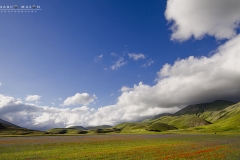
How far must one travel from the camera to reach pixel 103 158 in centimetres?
2933

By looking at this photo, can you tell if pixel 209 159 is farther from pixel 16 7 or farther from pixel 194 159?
pixel 16 7

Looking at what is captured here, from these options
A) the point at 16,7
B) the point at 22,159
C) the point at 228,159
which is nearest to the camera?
the point at 228,159

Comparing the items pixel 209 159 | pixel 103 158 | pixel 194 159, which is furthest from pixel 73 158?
pixel 209 159

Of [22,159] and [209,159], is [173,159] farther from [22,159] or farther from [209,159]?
[22,159]

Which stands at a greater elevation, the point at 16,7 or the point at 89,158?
the point at 16,7

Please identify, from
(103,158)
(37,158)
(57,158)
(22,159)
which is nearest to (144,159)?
(103,158)

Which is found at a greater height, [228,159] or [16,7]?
[16,7]

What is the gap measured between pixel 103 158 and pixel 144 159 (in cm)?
691

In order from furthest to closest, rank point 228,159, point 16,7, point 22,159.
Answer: point 16,7 < point 22,159 < point 228,159

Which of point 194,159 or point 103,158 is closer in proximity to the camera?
point 194,159

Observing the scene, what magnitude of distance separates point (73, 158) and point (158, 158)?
14.3m

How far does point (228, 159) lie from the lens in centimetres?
2683

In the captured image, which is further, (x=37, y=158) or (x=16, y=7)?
(x=16, y=7)

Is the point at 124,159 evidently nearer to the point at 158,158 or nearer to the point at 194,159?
the point at 158,158
